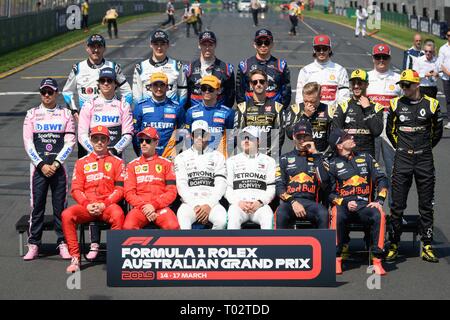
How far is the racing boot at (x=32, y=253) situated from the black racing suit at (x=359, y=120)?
3971 millimetres

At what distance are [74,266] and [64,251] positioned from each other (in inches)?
28.8

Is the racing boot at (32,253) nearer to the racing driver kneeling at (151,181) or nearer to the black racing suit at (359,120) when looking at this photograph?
the racing driver kneeling at (151,181)

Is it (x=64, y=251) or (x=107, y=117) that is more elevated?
(x=107, y=117)

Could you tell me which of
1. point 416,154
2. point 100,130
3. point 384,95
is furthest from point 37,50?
point 416,154

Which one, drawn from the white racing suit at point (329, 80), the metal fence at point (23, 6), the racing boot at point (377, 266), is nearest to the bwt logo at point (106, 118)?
the white racing suit at point (329, 80)

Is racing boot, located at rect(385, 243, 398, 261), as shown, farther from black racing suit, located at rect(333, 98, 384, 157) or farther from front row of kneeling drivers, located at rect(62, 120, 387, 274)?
black racing suit, located at rect(333, 98, 384, 157)

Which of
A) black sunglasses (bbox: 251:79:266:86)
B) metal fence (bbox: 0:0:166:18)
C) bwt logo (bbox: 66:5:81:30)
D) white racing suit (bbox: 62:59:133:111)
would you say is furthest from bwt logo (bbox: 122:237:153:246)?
bwt logo (bbox: 66:5:81:30)

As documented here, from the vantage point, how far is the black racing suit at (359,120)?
11.9 meters

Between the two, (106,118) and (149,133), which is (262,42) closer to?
(106,118)

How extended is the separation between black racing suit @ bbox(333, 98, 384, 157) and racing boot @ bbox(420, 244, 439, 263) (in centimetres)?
144

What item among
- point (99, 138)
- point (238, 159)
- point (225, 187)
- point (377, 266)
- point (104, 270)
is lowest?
point (104, 270)

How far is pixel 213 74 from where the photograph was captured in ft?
43.4

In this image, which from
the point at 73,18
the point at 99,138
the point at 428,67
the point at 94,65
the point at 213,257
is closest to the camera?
the point at 213,257

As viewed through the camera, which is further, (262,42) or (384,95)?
(262,42)
